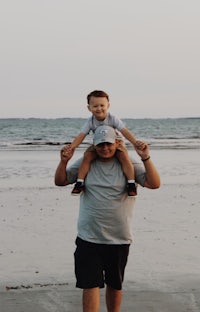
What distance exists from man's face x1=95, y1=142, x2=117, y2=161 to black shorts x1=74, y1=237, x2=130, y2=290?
656 mm


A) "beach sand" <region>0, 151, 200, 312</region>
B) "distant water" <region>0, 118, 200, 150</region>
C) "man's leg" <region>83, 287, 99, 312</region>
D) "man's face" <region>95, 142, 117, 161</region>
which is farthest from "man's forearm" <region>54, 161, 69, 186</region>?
"distant water" <region>0, 118, 200, 150</region>

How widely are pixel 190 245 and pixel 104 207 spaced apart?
3.87 meters

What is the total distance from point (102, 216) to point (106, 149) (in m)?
0.49

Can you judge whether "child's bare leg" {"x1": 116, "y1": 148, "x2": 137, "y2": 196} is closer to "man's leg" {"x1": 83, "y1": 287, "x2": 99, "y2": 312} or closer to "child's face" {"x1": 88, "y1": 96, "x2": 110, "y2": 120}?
"child's face" {"x1": 88, "y1": 96, "x2": 110, "y2": 120}

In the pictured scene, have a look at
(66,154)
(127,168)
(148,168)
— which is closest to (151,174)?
(148,168)

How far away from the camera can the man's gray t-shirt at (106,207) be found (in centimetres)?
412

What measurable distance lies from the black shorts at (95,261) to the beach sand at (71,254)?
1.11m

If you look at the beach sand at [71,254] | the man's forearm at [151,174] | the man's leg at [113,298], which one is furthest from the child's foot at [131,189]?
the beach sand at [71,254]

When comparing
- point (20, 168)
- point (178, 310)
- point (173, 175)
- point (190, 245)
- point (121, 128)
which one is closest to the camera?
point (121, 128)

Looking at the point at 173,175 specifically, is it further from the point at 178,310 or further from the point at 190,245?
the point at 178,310

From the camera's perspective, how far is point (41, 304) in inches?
210

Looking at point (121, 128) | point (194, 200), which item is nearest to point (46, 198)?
point (194, 200)

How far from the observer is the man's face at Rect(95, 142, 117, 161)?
4.12 m

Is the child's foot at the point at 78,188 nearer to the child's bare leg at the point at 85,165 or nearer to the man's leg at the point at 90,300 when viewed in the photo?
the child's bare leg at the point at 85,165
